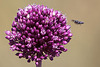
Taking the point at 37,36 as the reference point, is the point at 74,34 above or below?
above

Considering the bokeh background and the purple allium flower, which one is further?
the bokeh background

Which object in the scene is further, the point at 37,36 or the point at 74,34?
the point at 74,34

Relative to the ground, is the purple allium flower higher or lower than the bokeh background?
lower

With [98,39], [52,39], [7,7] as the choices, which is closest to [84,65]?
[98,39]

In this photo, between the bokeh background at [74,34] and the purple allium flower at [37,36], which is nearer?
the purple allium flower at [37,36]

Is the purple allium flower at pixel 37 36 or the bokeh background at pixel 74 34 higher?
the bokeh background at pixel 74 34
